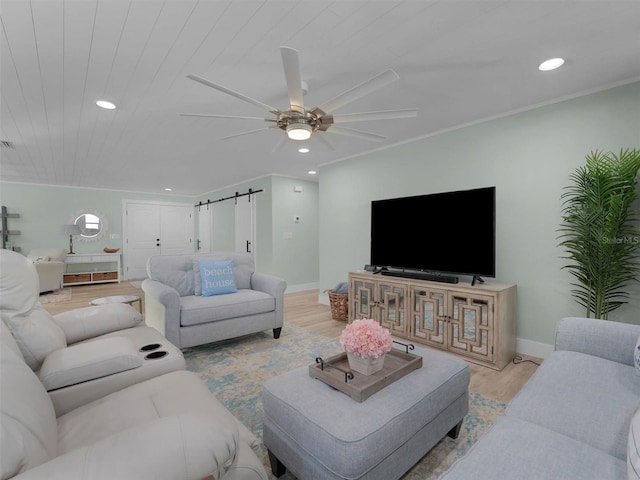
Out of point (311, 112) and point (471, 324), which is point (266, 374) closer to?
point (471, 324)

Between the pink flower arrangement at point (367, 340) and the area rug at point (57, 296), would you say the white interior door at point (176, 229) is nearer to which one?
the area rug at point (57, 296)

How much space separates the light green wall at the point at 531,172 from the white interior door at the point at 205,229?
234 inches

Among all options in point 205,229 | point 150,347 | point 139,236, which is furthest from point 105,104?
point 139,236

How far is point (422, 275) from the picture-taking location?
131 inches

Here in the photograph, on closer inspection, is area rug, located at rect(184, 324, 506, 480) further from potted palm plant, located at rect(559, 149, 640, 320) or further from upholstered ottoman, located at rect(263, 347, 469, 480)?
potted palm plant, located at rect(559, 149, 640, 320)

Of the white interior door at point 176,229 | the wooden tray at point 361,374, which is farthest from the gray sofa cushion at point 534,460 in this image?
the white interior door at point 176,229

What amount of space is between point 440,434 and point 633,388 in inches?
34.2

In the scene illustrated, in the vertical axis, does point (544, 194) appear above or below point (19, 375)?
above

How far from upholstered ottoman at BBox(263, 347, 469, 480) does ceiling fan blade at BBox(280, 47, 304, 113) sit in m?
1.64

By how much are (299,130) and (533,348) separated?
9.63ft

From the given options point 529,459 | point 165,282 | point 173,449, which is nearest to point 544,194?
point 529,459

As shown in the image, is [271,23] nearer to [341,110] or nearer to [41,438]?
[341,110]

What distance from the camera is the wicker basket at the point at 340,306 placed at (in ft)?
13.2

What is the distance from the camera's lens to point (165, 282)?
3242 mm
